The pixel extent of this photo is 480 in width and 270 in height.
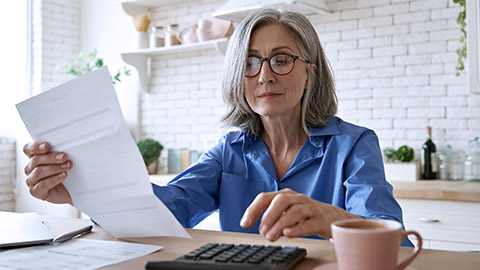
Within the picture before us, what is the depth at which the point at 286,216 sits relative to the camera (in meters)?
1.02

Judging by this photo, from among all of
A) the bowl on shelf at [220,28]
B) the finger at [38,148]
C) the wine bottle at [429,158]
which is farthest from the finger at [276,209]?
the bowl on shelf at [220,28]

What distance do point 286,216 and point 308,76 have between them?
0.97m

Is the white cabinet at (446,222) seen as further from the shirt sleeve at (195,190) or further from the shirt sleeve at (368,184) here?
the shirt sleeve at (195,190)

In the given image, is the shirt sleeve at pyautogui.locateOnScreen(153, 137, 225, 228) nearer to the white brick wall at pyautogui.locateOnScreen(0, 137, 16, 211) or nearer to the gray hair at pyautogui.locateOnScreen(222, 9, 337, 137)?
the gray hair at pyautogui.locateOnScreen(222, 9, 337, 137)

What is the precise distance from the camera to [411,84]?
11.4 ft

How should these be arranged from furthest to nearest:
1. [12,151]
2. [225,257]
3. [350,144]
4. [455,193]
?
[12,151] → [455,193] → [350,144] → [225,257]

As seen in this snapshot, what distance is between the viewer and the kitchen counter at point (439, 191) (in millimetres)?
2698

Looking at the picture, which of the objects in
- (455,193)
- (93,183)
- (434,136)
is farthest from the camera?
(434,136)

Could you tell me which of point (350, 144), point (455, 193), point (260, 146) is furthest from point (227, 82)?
point (455, 193)

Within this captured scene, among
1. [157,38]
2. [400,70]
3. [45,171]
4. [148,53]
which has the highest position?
[157,38]

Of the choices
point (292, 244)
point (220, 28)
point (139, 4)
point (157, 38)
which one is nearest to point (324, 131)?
point (292, 244)

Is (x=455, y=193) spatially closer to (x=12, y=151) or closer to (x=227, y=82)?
(x=227, y=82)

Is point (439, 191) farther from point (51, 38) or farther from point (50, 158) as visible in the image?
point (51, 38)

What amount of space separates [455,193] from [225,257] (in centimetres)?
209
